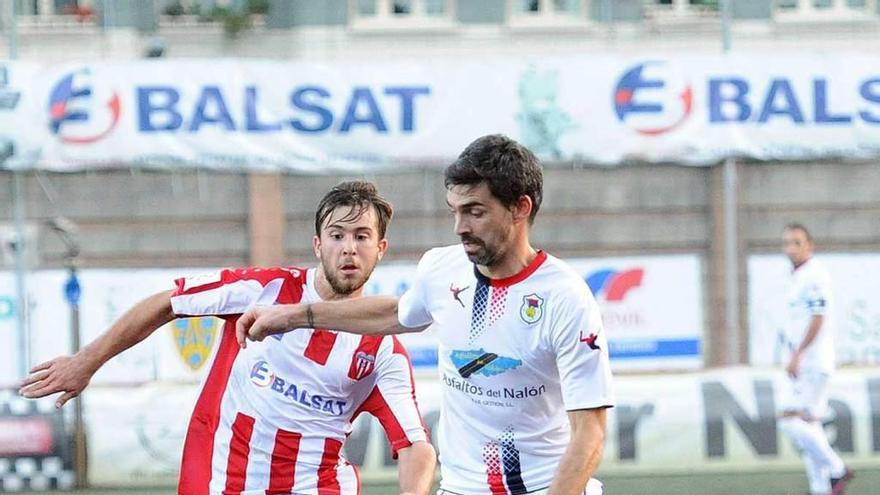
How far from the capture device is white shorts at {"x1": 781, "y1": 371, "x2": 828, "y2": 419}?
10.2 meters

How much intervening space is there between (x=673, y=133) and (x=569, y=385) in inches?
400

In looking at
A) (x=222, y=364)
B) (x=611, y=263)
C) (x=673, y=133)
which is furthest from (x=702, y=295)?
(x=222, y=364)

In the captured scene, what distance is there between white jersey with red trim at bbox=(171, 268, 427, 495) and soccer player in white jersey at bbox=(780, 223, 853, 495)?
5706 millimetres

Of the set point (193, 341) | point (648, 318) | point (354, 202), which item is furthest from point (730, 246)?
point (354, 202)

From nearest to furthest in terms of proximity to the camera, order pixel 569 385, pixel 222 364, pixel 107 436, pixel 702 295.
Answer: pixel 569 385 → pixel 222 364 → pixel 107 436 → pixel 702 295

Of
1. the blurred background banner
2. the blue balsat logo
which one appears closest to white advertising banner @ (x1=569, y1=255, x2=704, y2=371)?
the blurred background banner

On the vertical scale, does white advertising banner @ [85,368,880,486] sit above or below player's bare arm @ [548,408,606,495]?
below

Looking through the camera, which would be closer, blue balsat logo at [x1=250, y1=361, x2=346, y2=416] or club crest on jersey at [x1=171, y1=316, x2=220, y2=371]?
blue balsat logo at [x1=250, y1=361, x2=346, y2=416]

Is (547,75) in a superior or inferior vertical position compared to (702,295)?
superior

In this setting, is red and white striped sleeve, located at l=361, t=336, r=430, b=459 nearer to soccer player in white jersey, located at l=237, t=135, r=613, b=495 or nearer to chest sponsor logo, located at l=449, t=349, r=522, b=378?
soccer player in white jersey, located at l=237, t=135, r=613, b=495

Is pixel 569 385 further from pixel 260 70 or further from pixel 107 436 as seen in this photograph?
pixel 260 70

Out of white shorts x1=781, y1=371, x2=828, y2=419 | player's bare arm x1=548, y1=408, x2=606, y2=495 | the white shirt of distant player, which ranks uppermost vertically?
player's bare arm x1=548, y1=408, x2=606, y2=495

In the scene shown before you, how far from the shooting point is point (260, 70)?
13.9m

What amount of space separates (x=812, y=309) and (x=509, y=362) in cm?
654
